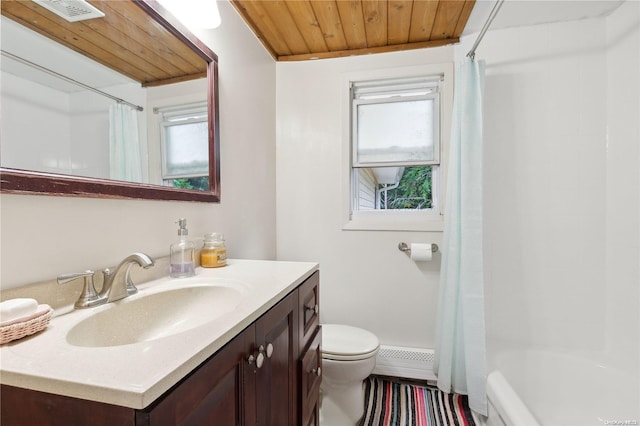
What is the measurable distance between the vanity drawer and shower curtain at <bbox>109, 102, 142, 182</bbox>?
0.64m

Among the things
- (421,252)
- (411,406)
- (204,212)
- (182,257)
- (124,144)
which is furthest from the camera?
(421,252)

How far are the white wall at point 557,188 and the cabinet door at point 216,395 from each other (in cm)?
153

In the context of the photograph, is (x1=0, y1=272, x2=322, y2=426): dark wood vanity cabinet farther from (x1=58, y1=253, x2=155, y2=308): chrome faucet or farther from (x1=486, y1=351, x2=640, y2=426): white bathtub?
(x1=486, y1=351, x2=640, y2=426): white bathtub

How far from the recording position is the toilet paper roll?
1743mm

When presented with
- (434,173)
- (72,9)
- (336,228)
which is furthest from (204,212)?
(434,173)

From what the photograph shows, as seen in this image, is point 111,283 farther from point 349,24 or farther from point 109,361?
point 349,24

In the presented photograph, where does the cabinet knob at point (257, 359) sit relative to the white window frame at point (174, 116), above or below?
below

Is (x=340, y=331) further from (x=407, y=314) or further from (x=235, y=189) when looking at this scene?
(x=235, y=189)

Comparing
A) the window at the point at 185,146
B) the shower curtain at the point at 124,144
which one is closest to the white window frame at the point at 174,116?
the window at the point at 185,146

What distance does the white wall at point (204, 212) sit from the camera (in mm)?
626

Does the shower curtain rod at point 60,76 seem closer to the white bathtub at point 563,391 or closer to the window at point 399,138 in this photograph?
the window at point 399,138

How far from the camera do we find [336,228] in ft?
6.40

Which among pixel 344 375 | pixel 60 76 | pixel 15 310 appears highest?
pixel 60 76

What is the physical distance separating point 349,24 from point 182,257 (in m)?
1.54
